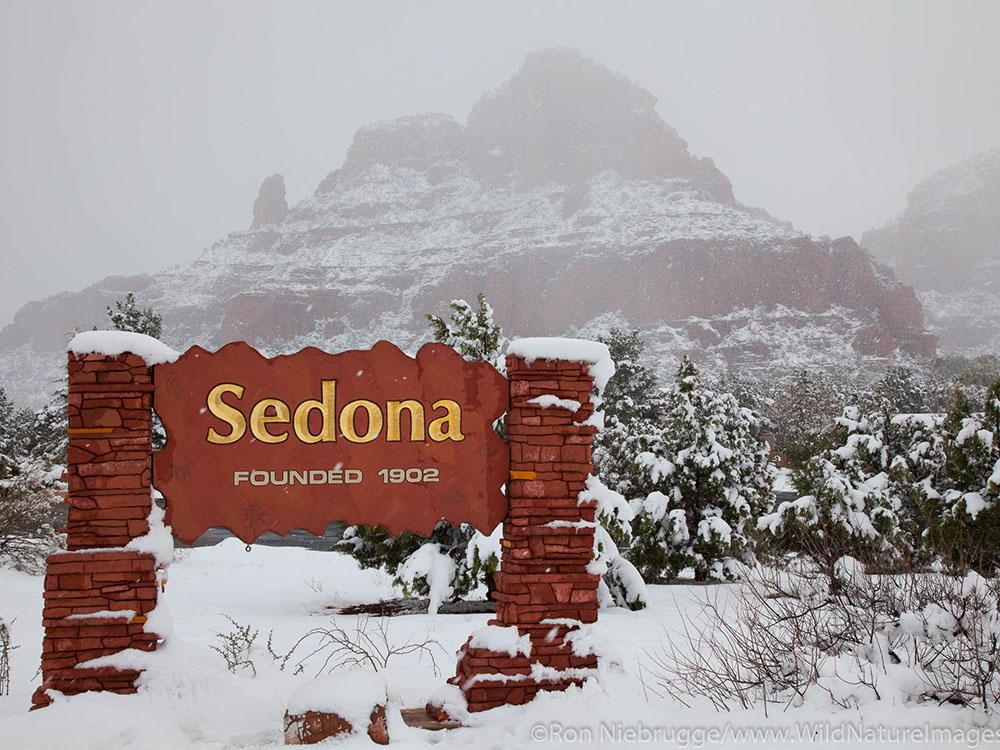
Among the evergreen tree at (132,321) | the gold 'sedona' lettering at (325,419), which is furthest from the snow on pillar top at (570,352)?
the evergreen tree at (132,321)

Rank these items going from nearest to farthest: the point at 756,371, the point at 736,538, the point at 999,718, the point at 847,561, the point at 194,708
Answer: the point at 999,718 < the point at 194,708 < the point at 847,561 < the point at 736,538 < the point at 756,371

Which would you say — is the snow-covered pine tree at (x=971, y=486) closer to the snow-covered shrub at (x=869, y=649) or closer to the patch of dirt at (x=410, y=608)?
the snow-covered shrub at (x=869, y=649)

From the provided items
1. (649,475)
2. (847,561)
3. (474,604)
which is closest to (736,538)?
(649,475)

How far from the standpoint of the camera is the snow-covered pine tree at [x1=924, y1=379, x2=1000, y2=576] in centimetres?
1035

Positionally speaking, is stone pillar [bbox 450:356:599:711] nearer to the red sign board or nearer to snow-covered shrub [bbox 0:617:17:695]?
the red sign board

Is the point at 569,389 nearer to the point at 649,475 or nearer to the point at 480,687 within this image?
the point at 480,687

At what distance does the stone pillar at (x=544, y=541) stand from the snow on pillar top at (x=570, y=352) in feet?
0.17

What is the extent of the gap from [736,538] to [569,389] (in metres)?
9.58

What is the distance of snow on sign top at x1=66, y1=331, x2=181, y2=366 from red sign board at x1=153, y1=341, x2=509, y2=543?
11cm

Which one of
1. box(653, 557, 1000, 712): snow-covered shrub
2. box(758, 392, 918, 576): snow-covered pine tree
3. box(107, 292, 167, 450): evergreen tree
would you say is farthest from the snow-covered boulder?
box(107, 292, 167, 450): evergreen tree

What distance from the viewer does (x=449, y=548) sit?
12.2m

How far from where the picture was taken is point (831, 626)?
17.8 ft

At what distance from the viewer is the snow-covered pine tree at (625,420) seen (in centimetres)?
1556

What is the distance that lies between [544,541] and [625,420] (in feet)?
65.0
